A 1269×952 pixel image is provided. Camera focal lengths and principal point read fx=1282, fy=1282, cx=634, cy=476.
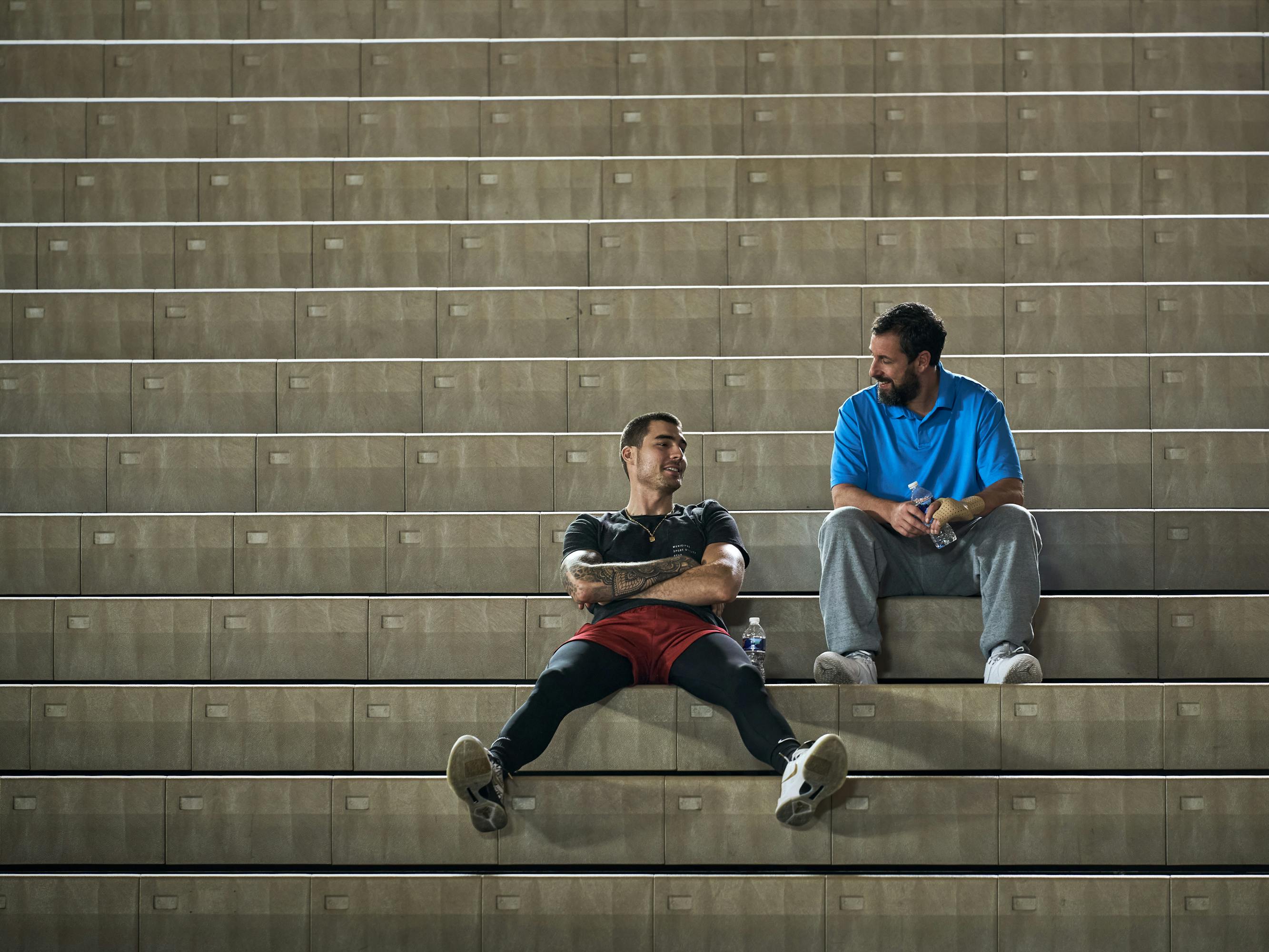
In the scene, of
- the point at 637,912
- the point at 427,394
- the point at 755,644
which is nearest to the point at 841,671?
the point at 755,644

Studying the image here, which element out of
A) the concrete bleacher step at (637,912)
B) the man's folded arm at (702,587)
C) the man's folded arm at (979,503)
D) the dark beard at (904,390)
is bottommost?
the concrete bleacher step at (637,912)

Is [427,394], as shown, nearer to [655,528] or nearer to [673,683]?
[655,528]

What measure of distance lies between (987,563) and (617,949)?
1.18 meters

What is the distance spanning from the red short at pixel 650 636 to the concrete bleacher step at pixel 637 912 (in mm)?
446

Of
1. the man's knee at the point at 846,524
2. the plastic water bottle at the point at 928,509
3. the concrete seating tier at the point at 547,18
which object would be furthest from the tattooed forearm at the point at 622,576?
the concrete seating tier at the point at 547,18

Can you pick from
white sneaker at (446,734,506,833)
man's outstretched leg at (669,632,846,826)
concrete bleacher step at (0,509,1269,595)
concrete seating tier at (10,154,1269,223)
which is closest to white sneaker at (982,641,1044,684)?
man's outstretched leg at (669,632,846,826)

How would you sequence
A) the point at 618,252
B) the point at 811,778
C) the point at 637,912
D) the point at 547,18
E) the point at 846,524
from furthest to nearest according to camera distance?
the point at 547,18 < the point at 618,252 < the point at 846,524 < the point at 637,912 < the point at 811,778

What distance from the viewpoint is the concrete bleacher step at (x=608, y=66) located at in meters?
4.60

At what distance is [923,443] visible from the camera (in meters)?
3.16

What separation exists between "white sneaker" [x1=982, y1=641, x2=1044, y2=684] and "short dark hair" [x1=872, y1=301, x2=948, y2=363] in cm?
77

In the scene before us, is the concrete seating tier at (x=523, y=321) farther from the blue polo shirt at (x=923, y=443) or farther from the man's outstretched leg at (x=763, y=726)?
the man's outstretched leg at (x=763, y=726)

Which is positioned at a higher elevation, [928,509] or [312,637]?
[928,509]

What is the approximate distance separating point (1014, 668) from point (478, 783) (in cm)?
115

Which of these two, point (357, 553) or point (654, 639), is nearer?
point (654, 639)
